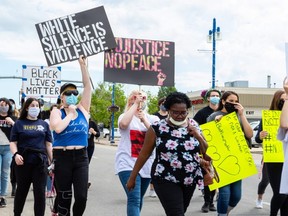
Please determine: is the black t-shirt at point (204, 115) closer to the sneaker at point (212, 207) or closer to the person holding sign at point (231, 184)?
the person holding sign at point (231, 184)

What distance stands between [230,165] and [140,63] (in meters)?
27.7

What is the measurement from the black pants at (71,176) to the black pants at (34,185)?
2.27 feet

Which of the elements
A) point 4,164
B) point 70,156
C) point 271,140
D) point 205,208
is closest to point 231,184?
point 271,140

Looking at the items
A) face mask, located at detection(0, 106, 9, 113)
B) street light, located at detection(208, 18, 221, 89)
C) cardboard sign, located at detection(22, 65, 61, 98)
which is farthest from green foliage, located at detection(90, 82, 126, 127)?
face mask, located at detection(0, 106, 9, 113)

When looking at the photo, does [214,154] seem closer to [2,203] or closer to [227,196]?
[227,196]

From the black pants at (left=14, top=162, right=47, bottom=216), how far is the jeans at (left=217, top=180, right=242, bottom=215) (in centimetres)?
222

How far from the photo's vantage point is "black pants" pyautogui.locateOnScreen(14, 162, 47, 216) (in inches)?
252

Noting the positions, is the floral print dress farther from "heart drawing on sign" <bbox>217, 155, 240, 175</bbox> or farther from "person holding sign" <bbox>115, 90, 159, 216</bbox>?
"heart drawing on sign" <bbox>217, 155, 240, 175</bbox>

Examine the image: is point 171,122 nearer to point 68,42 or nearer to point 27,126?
point 27,126

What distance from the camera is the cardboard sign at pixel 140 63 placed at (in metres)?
33.6

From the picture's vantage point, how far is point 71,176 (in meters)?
5.78

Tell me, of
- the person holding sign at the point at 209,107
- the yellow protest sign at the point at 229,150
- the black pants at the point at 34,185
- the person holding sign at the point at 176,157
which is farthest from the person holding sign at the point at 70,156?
the person holding sign at the point at 209,107

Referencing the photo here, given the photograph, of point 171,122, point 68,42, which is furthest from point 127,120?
point 68,42

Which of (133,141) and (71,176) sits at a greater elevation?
(133,141)
